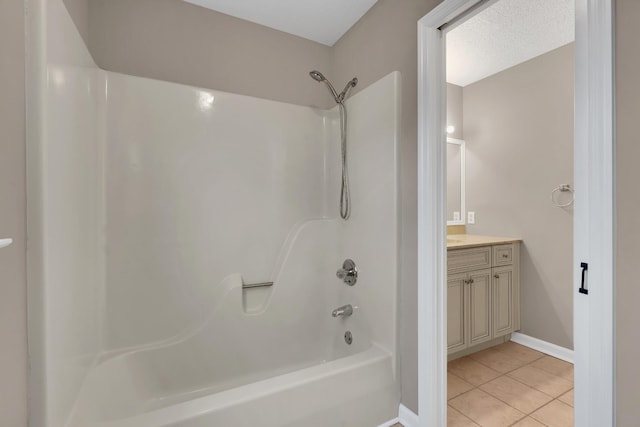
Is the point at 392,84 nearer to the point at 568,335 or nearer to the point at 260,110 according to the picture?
the point at 260,110

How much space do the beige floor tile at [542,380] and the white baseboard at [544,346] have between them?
0.33m

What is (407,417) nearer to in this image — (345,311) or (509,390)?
(345,311)

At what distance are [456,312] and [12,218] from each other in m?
2.42

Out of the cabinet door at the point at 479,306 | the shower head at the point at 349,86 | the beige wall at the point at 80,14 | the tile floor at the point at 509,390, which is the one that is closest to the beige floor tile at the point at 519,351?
the tile floor at the point at 509,390

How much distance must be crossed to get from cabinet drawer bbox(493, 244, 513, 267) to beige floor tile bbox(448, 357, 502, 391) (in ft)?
2.62

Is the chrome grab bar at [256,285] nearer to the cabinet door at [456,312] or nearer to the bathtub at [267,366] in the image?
the bathtub at [267,366]

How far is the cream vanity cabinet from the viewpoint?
2104 mm

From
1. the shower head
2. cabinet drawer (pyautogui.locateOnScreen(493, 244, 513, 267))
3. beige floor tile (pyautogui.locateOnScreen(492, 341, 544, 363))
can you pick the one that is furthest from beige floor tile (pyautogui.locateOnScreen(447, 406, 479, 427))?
the shower head

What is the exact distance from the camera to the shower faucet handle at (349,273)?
1.82 m

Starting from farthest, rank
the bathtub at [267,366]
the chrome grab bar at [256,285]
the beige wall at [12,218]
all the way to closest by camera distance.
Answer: the chrome grab bar at [256,285] → the bathtub at [267,366] → the beige wall at [12,218]

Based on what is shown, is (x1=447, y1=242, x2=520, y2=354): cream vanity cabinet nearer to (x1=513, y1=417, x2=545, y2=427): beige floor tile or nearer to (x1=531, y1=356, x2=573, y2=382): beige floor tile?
(x1=531, y1=356, x2=573, y2=382): beige floor tile

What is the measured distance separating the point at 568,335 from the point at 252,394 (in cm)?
248

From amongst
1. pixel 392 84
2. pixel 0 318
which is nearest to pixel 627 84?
pixel 392 84

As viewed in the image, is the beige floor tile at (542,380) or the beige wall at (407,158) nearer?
the beige wall at (407,158)
